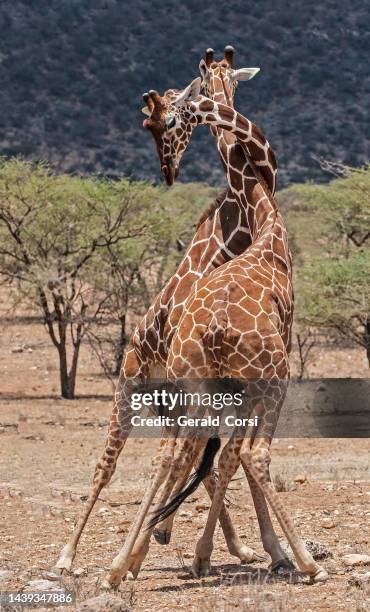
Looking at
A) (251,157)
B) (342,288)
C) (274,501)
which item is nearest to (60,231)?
(342,288)

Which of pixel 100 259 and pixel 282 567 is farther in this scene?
pixel 100 259

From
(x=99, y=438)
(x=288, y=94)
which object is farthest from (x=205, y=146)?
(x=99, y=438)

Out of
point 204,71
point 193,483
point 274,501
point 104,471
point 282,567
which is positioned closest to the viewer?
point 274,501

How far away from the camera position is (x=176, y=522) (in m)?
9.19

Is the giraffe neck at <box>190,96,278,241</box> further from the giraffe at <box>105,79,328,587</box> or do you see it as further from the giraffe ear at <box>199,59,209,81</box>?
the giraffe ear at <box>199,59,209,81</box>

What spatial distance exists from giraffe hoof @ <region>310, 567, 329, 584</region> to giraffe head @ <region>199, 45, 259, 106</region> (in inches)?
141

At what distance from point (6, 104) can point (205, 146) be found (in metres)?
12.7

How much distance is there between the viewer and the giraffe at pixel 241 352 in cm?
634

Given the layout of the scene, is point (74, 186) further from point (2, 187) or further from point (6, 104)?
point (6, 104)

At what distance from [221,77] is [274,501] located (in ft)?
11.5

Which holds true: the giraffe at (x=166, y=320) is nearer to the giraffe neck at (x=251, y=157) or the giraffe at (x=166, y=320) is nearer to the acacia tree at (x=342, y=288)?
the giraffe neck at (x=251, y=157)

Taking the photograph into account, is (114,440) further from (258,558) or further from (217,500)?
(258,558)

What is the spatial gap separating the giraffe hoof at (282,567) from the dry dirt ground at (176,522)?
0.41 feet

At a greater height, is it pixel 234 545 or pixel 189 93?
pixel 189 93
